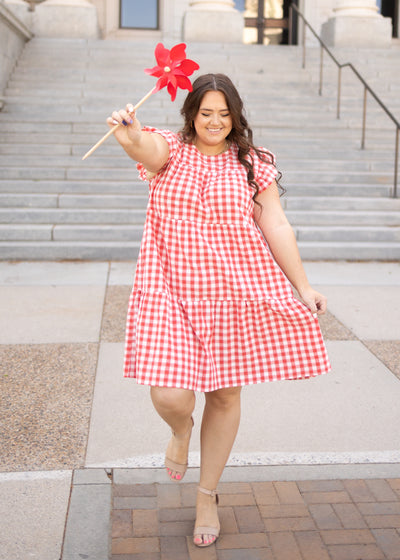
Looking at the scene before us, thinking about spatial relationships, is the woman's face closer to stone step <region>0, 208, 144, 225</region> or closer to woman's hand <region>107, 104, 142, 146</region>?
woman's hand <region>107, 104, 142, 146</region>

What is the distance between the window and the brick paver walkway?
1805 centimetres

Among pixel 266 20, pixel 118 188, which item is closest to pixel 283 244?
pixel 118 188

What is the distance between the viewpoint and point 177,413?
8.19 ft

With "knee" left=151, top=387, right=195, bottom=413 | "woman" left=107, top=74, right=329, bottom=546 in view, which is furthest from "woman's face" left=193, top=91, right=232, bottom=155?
"knee" left=151, top=387, right=195, bottom=413

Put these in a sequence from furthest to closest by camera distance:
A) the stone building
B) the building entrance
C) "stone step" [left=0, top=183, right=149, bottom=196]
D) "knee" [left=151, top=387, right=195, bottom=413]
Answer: the building entrance, the stone building, "stone step" [left=0, top=183, right=149, bottom=196], "knee" [left=151, top=387, right=195, bottom=413]

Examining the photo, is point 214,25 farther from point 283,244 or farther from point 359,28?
point 283,244

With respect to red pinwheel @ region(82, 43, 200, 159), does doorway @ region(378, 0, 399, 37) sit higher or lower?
higher

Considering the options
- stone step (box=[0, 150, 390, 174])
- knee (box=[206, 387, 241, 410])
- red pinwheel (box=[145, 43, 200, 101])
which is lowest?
knee (box=[206, 387, 241, 410])

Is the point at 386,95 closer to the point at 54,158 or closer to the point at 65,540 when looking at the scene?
the point at 54,158

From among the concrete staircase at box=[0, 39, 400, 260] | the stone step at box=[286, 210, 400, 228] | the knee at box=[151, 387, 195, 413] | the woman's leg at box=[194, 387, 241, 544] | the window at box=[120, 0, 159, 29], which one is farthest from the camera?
the window at box=[120, 0, 159, 29]

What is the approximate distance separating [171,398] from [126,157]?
324 inches

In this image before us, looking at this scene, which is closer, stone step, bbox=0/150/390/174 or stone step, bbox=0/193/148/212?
stone step, bbox=0/193/148/212

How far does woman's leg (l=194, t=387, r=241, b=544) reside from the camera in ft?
8.65

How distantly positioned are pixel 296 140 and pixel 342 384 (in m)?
7.17
